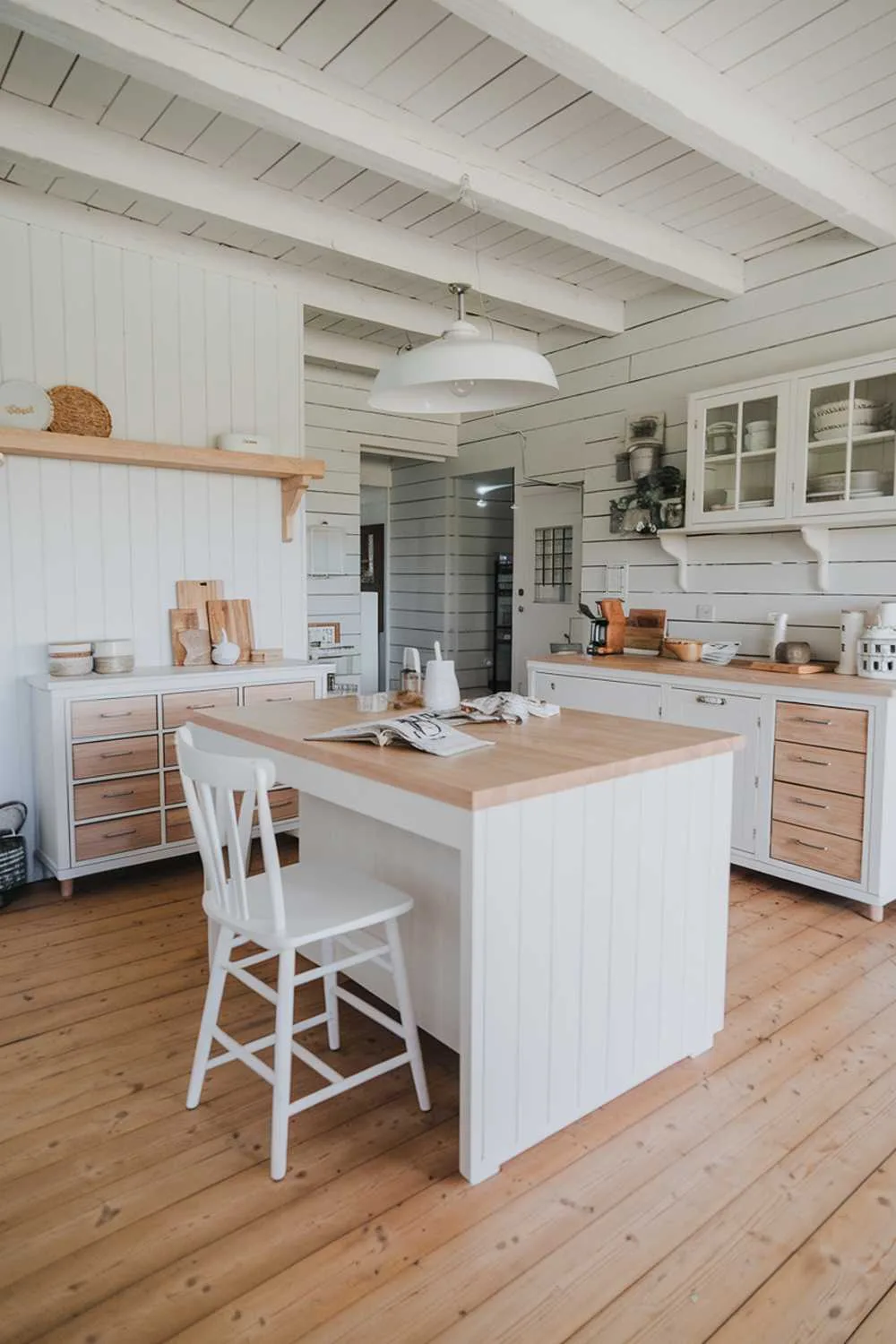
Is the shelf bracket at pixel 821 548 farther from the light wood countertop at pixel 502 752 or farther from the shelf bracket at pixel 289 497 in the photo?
the shelf bracket at pixel 289 497

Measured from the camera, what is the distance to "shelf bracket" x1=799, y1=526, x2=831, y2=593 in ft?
11.9

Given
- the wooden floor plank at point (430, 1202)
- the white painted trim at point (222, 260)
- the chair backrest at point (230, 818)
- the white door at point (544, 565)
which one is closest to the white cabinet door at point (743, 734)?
the wooden floor plank at point (430, 1202)

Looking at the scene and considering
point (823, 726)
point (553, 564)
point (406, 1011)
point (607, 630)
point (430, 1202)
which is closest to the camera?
point (430, 1202)

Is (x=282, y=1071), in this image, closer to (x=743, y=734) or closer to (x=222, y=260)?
(x=743, y=734)

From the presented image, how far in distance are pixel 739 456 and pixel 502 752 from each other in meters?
2.49

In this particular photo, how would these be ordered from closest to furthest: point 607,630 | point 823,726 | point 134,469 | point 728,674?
point 823,726 < point 728,674 < point 134,469 < point 607,630

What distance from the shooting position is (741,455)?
150 inches

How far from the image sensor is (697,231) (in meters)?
3.74

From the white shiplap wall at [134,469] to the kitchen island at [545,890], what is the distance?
163 cm

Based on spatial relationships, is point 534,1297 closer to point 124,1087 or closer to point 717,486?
point 124,1087

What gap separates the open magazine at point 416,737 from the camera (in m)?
1.97

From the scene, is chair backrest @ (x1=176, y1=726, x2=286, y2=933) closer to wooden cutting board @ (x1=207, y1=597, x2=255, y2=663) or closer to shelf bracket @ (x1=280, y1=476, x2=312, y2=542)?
wooden cutting board @ (x1=207, y1=597, x2=255, y2=663)

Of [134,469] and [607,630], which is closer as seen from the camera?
[134,469]

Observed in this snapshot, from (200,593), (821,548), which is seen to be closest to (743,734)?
(821,548)
